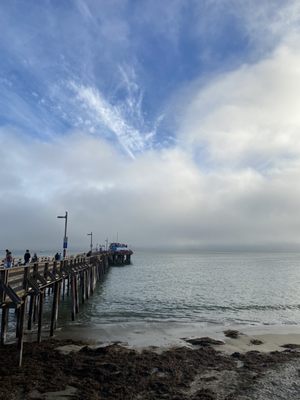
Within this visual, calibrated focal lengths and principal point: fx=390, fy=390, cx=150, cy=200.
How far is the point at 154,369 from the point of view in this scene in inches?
538

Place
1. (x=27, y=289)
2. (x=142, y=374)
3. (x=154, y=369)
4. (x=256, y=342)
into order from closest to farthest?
(x=142, y=374), (x=154, y=369), (x=27, y=289), (x=256, y=342)

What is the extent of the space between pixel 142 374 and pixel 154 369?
84 centimetres

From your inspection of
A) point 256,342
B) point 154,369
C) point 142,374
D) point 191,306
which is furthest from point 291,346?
point 191,306

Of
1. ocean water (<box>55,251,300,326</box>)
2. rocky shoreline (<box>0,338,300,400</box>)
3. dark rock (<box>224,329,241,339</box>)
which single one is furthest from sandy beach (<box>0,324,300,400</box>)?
ocean water (<box>55,251,300,326</box>)

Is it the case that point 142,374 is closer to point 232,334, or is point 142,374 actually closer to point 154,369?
point 154,369

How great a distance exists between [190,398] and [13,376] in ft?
18.1

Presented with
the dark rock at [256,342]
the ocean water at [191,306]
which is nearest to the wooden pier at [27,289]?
the ocean water at [191,306]

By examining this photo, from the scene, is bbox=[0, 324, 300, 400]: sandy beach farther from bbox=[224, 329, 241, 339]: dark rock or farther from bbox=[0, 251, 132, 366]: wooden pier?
bbox=[0, 251, 132, 366]: wooden pier

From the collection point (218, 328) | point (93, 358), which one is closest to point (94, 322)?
point (218, 328)

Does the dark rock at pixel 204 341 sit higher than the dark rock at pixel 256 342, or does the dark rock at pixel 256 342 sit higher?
the dark rock at pixel 204 341

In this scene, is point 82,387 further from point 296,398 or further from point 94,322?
point 94,322

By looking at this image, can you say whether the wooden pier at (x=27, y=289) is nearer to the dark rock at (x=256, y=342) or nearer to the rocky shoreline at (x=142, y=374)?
the rocky shoreline at (x=142, y=374)

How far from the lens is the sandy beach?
11.4m

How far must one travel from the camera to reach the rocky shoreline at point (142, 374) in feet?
37.0
